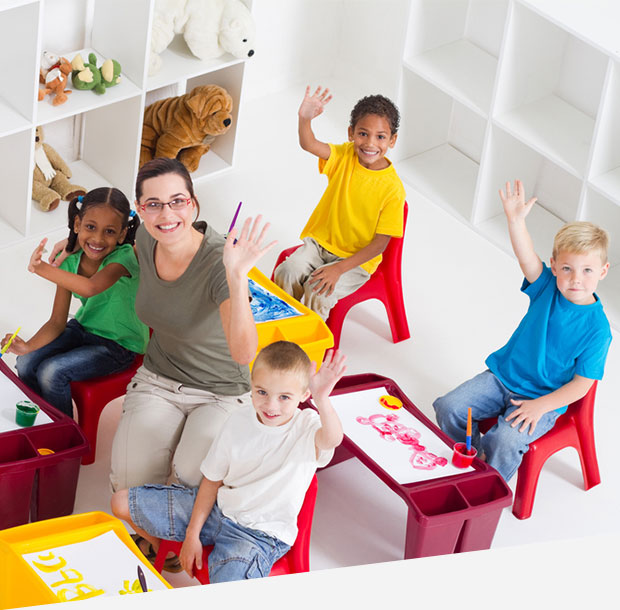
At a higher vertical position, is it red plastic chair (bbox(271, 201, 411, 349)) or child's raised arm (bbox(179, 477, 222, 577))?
child's raised arm (bbox(179, 477, 222, 577))

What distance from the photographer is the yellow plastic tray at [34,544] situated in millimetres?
1874

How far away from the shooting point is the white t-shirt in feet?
6.82

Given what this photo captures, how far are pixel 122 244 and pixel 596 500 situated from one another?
1562 mm

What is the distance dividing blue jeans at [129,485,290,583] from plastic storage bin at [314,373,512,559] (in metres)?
0.38

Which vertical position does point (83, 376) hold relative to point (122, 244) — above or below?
below

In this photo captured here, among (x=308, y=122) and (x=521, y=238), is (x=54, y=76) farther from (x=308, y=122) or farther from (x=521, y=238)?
(x=521, y=238)

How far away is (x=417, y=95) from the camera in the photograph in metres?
4.10

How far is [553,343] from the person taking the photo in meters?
2.55

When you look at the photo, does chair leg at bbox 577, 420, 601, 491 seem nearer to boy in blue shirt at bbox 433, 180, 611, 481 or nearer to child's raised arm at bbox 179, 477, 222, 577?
boy in blue shirt at bbox 433, 180, 611, 481

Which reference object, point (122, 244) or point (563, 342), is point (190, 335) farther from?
point (563, 342)

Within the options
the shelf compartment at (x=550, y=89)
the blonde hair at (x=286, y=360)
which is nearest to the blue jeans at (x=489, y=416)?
the blonde hair at (x=286, y=360)

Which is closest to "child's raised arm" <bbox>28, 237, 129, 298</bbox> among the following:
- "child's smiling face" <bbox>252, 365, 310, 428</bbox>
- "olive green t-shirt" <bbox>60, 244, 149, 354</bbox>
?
"olive green t-shirt" <bbox>60, 244, 149, 354</bbox>

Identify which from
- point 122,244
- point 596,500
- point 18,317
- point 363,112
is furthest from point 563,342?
point 18,317

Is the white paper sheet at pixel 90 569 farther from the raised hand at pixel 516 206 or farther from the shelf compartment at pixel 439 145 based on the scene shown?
the shelf compartment at pixel 439 145
